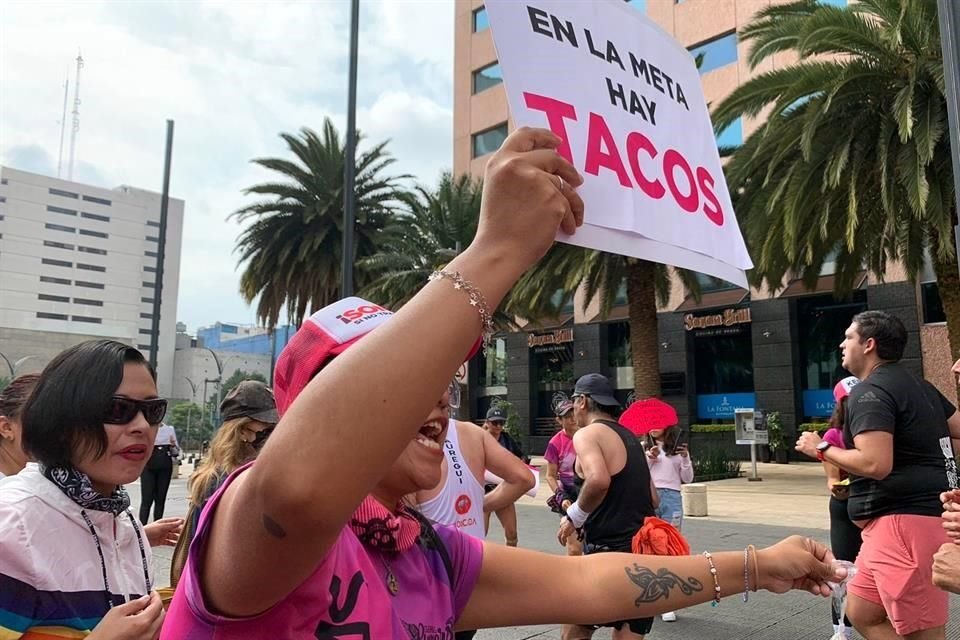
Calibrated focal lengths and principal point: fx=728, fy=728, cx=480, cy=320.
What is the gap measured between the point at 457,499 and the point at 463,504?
0.06 metres

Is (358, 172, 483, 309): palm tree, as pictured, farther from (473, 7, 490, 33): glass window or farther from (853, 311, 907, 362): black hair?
(853, 311, 907, 362): black hair

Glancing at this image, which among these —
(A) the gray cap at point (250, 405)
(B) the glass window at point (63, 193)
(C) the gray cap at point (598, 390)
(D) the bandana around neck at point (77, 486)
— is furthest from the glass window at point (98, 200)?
(D) the bandana around neck at point (77, 486)

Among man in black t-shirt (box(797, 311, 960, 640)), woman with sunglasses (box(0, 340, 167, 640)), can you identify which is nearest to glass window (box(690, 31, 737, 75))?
man in black t-shirt (box(797, 311, 960, 640))

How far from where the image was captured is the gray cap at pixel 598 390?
4.85 metres

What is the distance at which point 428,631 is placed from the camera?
128cm

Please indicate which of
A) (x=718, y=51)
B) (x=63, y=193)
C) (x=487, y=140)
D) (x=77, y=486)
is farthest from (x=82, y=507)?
(x=63, y=193)

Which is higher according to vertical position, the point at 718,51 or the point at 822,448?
the point at 718,51

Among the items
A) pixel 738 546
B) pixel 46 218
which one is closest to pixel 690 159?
pixel 738 546

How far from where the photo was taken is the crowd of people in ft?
2.75

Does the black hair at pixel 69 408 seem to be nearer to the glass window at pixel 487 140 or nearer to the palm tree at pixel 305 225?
the palm tree at pixel 305 225

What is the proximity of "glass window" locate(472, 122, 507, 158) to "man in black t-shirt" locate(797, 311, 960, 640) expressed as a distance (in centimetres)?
3266

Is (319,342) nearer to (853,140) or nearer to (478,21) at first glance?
(853,140)

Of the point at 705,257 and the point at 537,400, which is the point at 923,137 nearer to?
the point at 705,257

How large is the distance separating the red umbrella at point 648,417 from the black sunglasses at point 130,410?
5.54 metres
